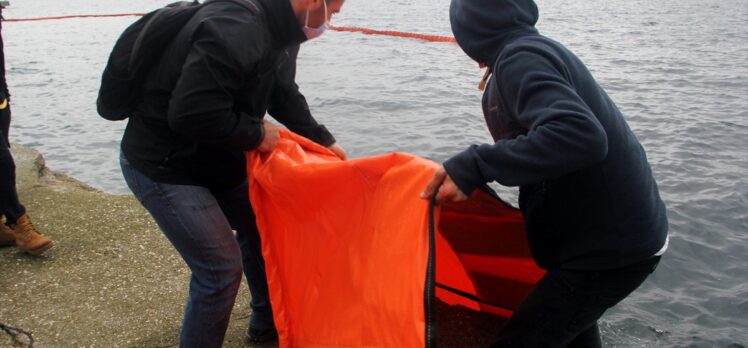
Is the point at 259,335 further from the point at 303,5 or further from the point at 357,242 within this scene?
the point at 303,5

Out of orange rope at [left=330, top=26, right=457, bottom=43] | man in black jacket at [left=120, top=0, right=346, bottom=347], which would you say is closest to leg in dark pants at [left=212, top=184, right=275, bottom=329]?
man in black jacket at [left=120, top=0, right=346, bottom=347]

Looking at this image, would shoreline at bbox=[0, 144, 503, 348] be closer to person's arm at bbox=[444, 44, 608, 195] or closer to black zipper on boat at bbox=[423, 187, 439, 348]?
black zipper on boat at bbox=[423, 187, 439, 348]

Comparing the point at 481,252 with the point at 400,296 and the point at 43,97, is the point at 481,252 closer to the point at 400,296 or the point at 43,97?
the point at 400,296

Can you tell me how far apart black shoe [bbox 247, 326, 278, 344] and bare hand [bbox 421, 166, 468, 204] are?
1.54 m

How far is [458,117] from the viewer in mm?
10508

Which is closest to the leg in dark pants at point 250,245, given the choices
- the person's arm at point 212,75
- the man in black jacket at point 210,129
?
the man in black jacket at point 210,129

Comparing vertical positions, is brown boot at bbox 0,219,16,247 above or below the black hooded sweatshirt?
below

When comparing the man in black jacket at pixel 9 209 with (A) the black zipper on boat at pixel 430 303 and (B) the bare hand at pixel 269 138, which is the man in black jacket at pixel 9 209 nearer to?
(B) the bare hand at pixel 269 138

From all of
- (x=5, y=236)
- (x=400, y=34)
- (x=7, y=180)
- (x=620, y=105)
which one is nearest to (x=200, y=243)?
(x=7, y=180)

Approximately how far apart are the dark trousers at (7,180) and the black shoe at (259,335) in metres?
1.98

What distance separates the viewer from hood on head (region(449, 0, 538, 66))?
242cm

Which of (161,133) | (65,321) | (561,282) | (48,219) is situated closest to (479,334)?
(561,282)

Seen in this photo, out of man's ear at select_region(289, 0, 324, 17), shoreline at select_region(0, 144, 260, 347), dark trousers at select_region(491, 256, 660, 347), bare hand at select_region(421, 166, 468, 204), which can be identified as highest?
man's ear at select_region(289, 0, 324, 17)

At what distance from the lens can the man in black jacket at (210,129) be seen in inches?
93.0
